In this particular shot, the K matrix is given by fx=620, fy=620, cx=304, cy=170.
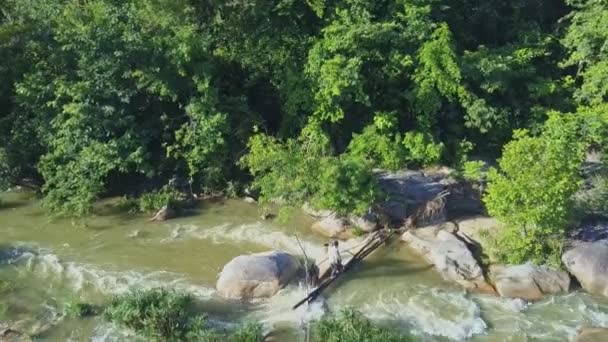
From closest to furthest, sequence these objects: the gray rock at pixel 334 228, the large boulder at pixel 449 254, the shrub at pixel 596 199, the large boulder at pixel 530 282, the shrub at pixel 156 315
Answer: the shrub at pixel 156 315 → the large boulder at pixel 530 282 → the large boulder at pixel 449 254 → the shrub at pixel 596 199 → the gray rock at pixel 334 228

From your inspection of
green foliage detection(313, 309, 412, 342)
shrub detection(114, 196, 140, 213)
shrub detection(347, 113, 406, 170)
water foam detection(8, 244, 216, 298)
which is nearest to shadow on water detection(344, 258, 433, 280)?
green foliage detection(313, 309, 412, 342)

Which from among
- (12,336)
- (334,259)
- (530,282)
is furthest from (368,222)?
(12,336)

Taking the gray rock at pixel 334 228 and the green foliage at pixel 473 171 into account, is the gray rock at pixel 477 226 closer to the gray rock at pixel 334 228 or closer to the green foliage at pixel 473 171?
the green foliage at pixel 473 171

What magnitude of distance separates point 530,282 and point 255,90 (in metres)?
10.0

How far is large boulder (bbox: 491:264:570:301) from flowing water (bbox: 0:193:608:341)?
0.24 metres

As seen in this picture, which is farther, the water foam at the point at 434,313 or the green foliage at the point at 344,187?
the green foliage at the point at 344,187

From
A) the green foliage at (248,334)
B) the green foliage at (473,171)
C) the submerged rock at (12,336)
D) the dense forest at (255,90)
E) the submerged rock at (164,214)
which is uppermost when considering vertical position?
the dense forest at (255,90)

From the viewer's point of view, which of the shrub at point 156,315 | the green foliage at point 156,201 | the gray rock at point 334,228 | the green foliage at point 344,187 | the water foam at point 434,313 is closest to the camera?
the shrub at point 156,315

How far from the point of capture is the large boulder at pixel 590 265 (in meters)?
12.9

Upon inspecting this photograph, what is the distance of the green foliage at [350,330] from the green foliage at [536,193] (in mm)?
3756

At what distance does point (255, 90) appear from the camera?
62.7 feet

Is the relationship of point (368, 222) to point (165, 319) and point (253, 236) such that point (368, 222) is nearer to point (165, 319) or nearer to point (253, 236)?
point (253, 236)

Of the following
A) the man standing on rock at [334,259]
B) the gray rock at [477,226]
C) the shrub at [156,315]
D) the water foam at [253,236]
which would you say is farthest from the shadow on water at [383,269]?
the shrub at [156,315]

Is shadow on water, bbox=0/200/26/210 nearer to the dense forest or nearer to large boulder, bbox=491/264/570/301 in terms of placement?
the dense forest
